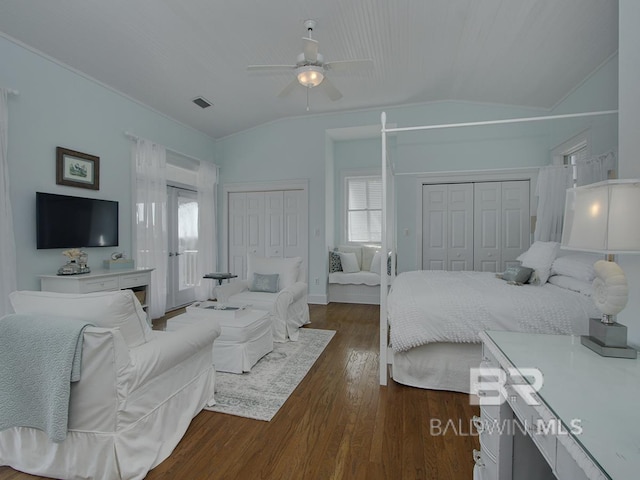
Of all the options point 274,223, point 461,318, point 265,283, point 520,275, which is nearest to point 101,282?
point 265,283

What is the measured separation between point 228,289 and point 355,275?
256 cm

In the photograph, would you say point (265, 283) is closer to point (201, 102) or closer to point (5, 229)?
point (5, 229)

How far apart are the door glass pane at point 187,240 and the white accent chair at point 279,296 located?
1753 mm

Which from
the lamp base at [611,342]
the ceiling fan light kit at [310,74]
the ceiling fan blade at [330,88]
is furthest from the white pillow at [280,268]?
the lamp base at [611,342]

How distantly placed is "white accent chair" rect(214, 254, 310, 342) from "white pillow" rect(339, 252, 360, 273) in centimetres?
171

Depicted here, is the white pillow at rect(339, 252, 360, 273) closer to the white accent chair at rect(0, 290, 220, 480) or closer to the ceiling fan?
the ceiling fan

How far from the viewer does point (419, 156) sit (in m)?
5.21

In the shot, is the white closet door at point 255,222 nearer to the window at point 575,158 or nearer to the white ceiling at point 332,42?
the white ceiling at point 332,42

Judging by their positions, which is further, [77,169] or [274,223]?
[274,223]

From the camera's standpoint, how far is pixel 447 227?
5.14 m

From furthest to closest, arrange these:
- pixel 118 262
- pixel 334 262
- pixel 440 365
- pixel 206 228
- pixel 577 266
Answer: pixel 334 262 → pixel 206 228 → pixel 118 262 → pixel 577 266 → pixel 440 365

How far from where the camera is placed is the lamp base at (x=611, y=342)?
115cm

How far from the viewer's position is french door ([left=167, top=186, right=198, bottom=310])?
5043mm

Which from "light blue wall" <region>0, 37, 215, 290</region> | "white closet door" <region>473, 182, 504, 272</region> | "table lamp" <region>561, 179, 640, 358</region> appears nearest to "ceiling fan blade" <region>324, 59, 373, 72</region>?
"table lamp" <region>561, 179, 640, 358</region>
